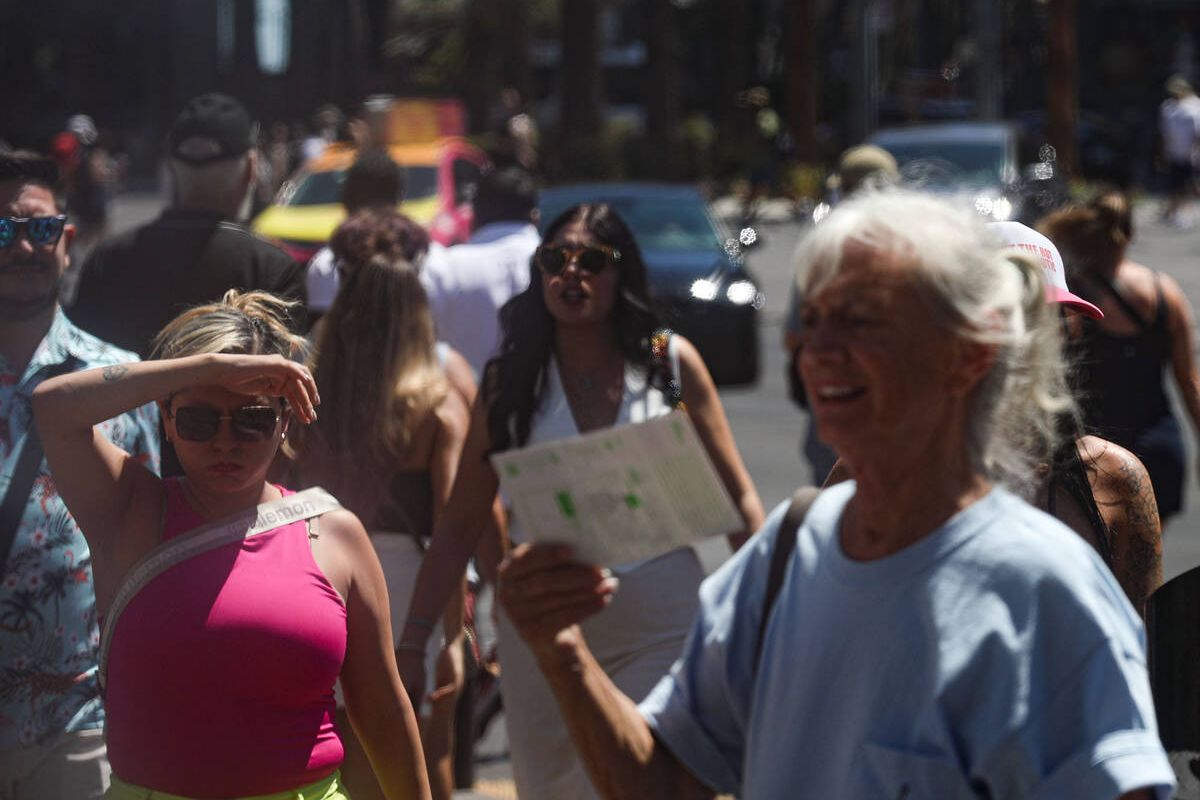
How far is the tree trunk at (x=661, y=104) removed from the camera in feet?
99.0

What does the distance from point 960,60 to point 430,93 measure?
13.5 m

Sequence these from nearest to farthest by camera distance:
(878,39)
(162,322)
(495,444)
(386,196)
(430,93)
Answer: (495,444), (162,322), (386,196), (878,39), (430,93)

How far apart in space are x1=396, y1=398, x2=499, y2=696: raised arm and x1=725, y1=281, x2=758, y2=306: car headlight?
10907mm

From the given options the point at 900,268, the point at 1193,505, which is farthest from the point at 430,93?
the point at 900,268

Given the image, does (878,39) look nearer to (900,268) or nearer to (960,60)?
(960,60)

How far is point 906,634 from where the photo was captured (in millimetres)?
2275

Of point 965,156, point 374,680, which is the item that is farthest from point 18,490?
point 965,156

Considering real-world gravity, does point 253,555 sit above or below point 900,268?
below

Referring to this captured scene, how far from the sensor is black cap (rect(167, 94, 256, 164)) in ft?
19.3

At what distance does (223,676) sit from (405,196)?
17021 mm

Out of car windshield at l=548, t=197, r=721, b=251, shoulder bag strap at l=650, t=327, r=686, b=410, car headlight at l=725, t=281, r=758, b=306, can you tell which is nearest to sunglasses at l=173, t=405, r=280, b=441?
shoulder bag strap at l=650, t=327, r=686, b=410

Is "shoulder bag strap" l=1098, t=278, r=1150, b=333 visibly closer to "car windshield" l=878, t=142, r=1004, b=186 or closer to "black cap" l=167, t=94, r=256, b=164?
"black cap" l=167, t=94, r=256, b=164

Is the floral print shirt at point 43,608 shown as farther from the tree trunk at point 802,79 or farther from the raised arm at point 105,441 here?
the tree trunk at point 802,79

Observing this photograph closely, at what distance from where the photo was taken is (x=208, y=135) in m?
5.88
